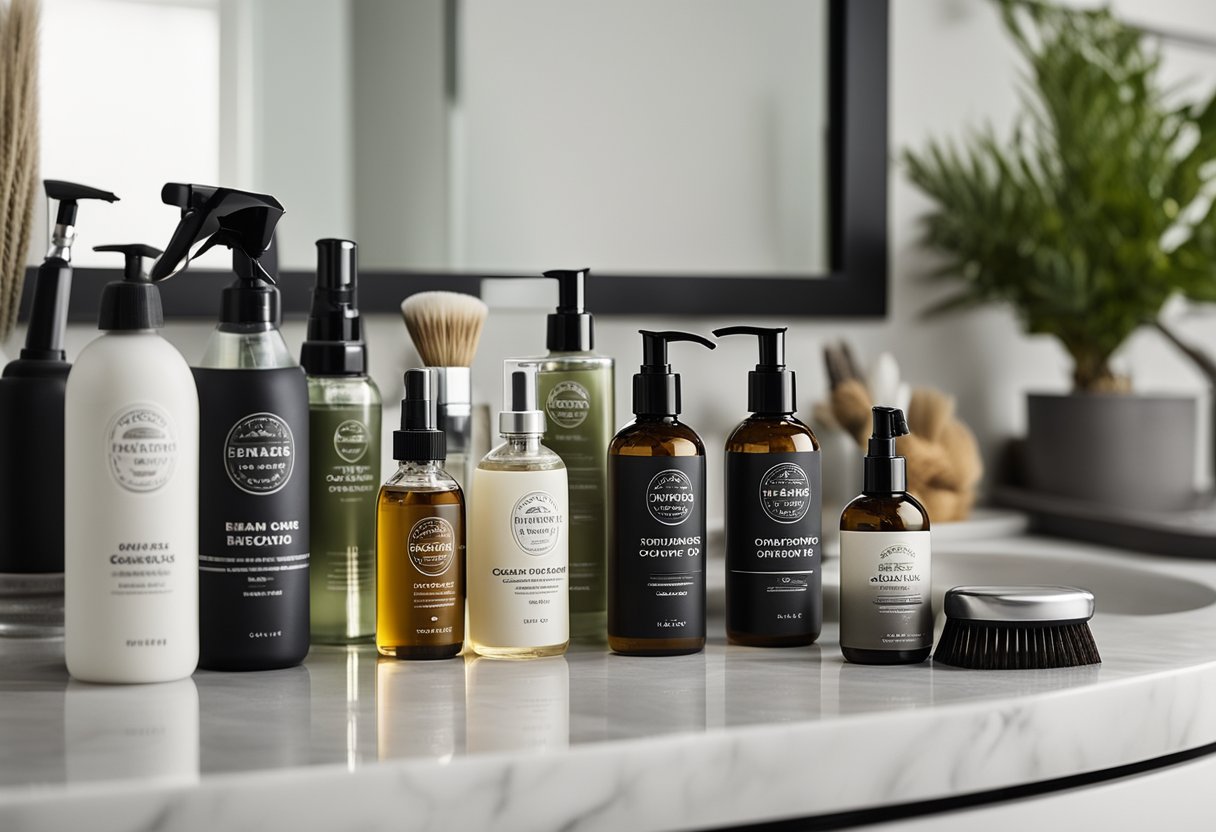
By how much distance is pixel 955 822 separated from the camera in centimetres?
51

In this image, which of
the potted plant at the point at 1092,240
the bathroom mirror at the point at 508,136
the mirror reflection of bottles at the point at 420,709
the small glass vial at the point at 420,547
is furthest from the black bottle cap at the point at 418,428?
the potted plant at the point at 1092,240

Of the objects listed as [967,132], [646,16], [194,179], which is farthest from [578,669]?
[967,132]

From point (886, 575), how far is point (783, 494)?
0.08 meters

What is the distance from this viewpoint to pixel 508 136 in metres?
1.03

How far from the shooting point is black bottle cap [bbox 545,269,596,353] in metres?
0.73

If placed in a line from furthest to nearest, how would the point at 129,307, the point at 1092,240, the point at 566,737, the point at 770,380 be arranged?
the point at 1092,240 < the point at 770,380 < the point at 129,307 < the point at 566,737

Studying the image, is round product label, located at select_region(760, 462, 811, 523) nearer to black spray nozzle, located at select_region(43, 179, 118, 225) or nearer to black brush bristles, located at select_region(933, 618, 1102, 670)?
black brush bristles, located at select_region(933, 618, 1102, 670)

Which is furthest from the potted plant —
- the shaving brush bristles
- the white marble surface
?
the shaving brush bristles

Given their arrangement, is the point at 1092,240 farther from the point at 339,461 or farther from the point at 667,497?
the point at 339,461

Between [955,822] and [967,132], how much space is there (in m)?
0.90

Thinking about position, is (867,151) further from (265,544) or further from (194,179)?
(265,544)

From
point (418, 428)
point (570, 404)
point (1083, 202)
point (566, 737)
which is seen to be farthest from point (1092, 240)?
point (566, 737)

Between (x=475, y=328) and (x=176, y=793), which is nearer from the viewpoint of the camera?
(x=176, y=793)

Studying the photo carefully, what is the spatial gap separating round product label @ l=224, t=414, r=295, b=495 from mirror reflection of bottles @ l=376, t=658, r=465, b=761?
0.38 feet
